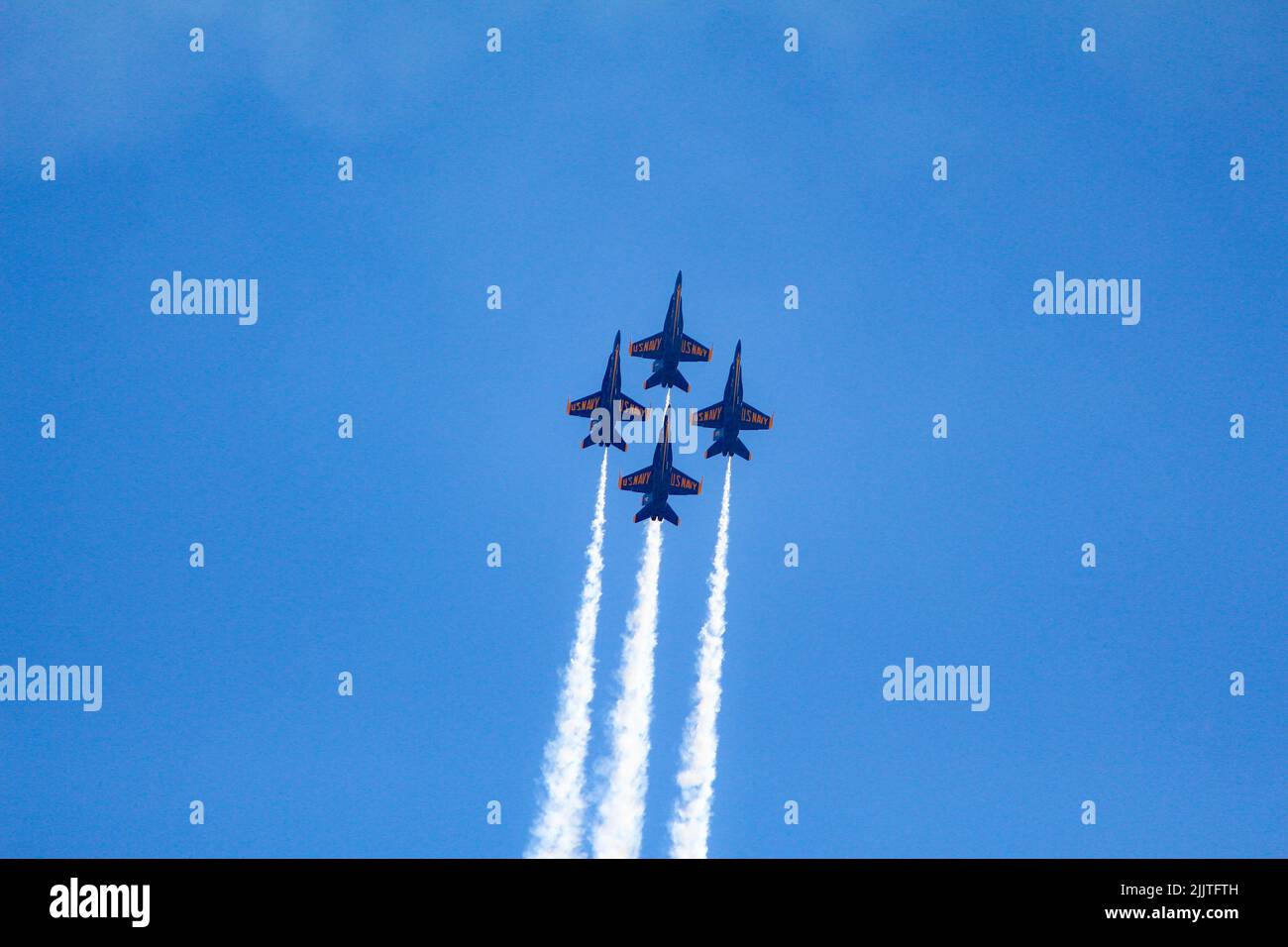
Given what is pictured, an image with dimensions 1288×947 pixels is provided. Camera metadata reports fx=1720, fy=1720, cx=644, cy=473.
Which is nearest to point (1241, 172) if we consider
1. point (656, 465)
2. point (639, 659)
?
point (656, 465)

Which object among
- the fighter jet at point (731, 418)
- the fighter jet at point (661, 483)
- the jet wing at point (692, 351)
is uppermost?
the jet wing at point (692, 351)

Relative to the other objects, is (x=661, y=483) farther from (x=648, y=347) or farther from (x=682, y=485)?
(x=648, y=347)

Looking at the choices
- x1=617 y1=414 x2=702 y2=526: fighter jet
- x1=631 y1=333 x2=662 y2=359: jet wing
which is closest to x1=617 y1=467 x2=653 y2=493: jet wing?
x1=617 y1=414 x2=702 y2=526: fighter jet

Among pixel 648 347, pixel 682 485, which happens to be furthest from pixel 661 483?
pixel 648 347

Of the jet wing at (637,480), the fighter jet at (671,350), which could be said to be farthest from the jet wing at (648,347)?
the jet wing at (637,480)

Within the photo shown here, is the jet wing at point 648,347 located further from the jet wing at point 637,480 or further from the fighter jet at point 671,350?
the jet wing at point 637,480
